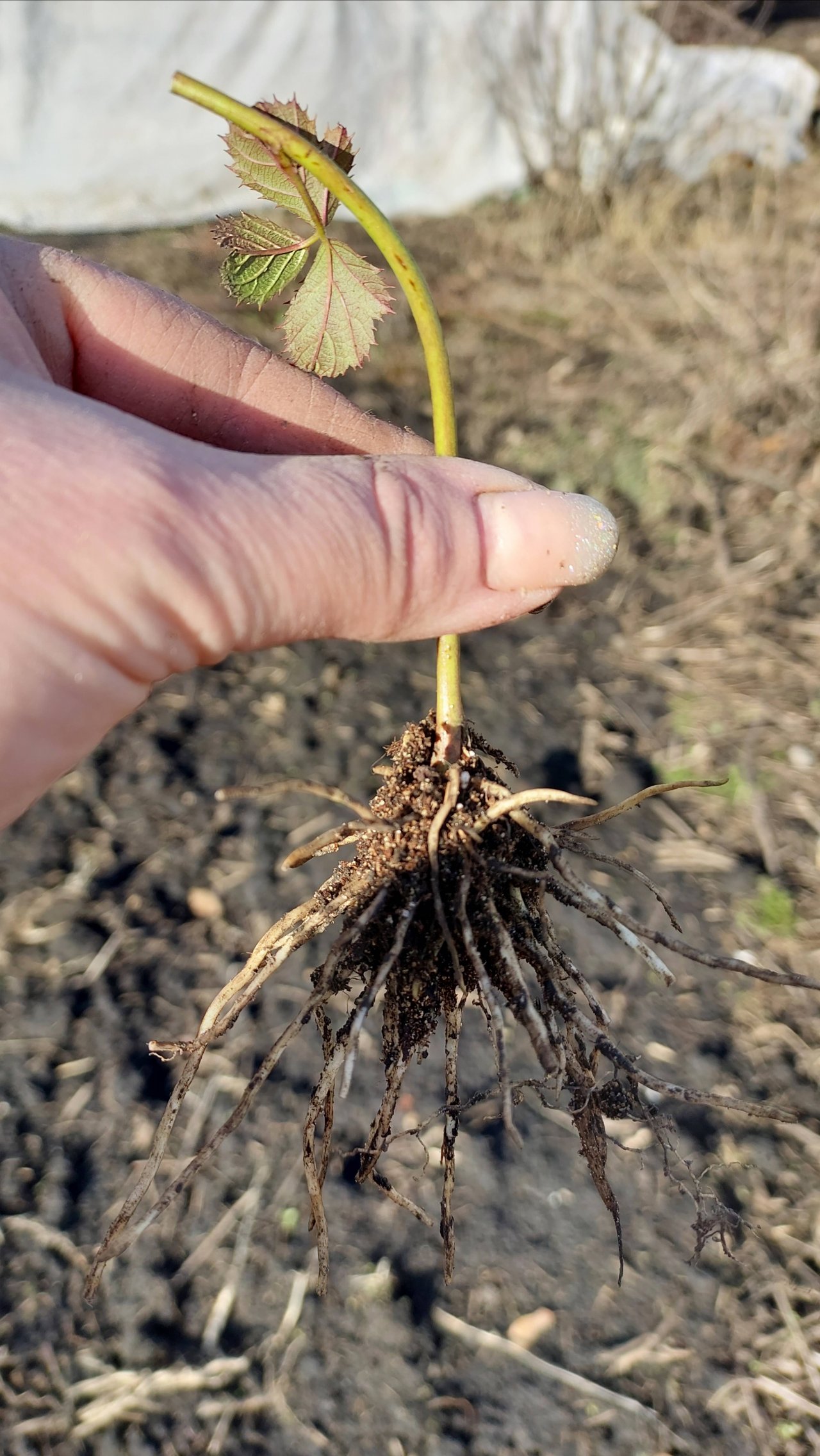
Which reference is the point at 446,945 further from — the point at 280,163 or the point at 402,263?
the point at 280,163

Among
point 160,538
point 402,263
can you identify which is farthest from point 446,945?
point 402,263

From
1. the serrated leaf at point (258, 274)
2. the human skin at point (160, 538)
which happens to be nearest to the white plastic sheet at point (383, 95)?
the serrated leaf at point (258, 274)

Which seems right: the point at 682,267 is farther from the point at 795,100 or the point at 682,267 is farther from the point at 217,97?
the point at 217,97

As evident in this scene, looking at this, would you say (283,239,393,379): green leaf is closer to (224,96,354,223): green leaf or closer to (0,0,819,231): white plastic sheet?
(224,96,354,223): green leaf

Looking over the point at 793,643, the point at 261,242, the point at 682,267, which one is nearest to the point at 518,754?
the point at 793,643

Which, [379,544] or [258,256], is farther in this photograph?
[258,256]

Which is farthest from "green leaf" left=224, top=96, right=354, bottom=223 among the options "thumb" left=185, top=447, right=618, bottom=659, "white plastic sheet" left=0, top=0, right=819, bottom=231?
"white plastic sheet" left=0, top=0, right=819, bottom=231
